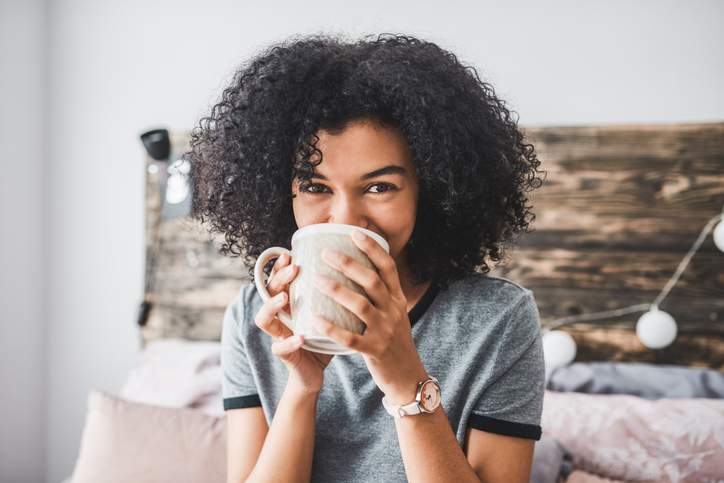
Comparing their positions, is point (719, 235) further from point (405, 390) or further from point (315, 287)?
point (315, 287)

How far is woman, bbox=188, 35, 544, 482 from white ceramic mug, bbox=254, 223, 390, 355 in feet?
0.25

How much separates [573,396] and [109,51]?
1.97m

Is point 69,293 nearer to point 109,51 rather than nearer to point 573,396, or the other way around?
point 109,51

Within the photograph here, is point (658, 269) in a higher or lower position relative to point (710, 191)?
lower

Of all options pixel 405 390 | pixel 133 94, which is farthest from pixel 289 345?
pixel 133 94

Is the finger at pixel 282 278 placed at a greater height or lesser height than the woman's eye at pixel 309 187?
lesser

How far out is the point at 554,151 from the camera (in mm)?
1635

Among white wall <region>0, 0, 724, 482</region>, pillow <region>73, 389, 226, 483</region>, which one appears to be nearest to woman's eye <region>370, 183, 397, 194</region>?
pillow <region>73, 389, 226, 483</region>

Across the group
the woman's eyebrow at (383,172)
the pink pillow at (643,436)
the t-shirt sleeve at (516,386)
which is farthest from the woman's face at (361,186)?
the pink pillow at (643,436)

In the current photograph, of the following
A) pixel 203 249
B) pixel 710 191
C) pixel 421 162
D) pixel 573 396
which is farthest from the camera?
pixel 203 249

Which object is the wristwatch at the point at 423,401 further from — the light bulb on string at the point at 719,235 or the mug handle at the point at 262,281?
the light bulb on string at the point at 719,235

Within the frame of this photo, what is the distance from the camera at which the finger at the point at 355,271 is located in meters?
0.54

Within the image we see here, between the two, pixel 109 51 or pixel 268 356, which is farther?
pixel 109 51

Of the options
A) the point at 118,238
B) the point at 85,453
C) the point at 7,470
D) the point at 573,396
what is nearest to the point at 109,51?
the point at 118,238
